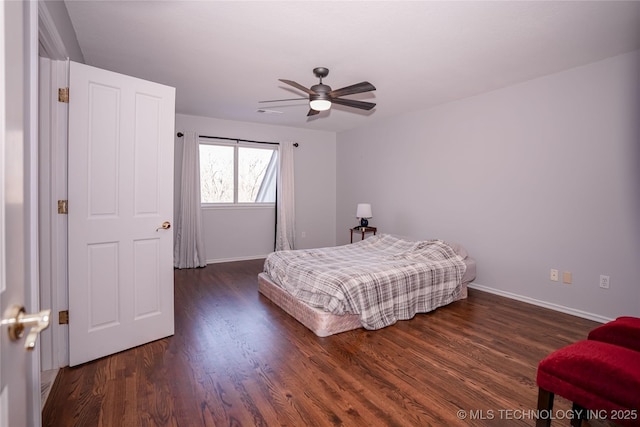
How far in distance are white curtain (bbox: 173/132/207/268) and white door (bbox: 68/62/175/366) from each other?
2.70 metres

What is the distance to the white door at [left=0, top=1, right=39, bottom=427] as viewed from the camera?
2.05ft

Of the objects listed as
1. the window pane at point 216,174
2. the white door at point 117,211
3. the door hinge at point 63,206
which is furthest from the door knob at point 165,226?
the window pane at point 216,174

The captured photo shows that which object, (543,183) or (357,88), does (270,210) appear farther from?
(543,183)

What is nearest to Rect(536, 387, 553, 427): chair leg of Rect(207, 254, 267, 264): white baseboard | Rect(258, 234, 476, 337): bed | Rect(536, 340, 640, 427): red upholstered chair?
Rect(536, 340, 640, 427): red upholstered chair

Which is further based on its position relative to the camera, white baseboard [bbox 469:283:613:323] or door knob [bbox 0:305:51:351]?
white baseboard [bbox 469:283:613:323]

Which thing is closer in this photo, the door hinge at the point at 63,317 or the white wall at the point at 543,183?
the door hinge at the point at 63,317

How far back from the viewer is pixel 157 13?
238 centimetres

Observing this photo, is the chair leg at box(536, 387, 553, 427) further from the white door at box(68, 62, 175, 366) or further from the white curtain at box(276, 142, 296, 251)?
the white curtain at box(276, 142, 296, 251)

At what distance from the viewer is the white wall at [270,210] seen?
18.4ft

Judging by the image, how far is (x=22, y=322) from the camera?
669mm

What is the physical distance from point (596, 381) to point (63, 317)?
3.01 m

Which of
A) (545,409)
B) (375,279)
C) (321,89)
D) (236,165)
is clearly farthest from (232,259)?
(545,409)

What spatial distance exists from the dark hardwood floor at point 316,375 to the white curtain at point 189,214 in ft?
7.06

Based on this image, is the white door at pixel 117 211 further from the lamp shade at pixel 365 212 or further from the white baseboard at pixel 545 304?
the white baseboard at pixel 545 304
